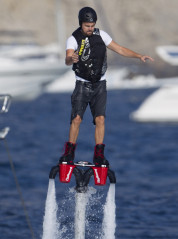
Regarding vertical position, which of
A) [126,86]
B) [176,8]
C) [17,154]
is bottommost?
[17,154]

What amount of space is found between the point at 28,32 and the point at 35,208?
95984 millimetres

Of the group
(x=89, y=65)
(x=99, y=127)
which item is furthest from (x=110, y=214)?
(x=89, y=65)

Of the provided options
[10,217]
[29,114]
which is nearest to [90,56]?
[10,217]

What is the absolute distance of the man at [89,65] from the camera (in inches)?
685

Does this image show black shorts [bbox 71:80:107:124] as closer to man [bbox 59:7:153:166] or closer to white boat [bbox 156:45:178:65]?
man [bbox 59:7:153:166]

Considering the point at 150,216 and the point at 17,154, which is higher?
the point at 17,154

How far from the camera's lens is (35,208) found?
45062 mm

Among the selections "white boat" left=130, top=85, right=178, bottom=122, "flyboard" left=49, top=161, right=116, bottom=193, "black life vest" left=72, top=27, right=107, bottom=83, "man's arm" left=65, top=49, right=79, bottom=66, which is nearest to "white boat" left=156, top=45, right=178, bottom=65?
"white boat" left=130, top=85, right=178, bottom=122

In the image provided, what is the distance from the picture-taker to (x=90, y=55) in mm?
17609

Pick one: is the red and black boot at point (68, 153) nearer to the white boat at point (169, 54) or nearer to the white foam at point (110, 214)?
the white foam at point (110, 214)

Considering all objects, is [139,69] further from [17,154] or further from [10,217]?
[10,217]

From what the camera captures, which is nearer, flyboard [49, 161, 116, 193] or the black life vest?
the black life vest

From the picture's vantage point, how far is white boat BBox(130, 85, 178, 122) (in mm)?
75562

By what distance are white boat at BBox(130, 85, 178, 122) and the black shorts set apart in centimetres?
5703
